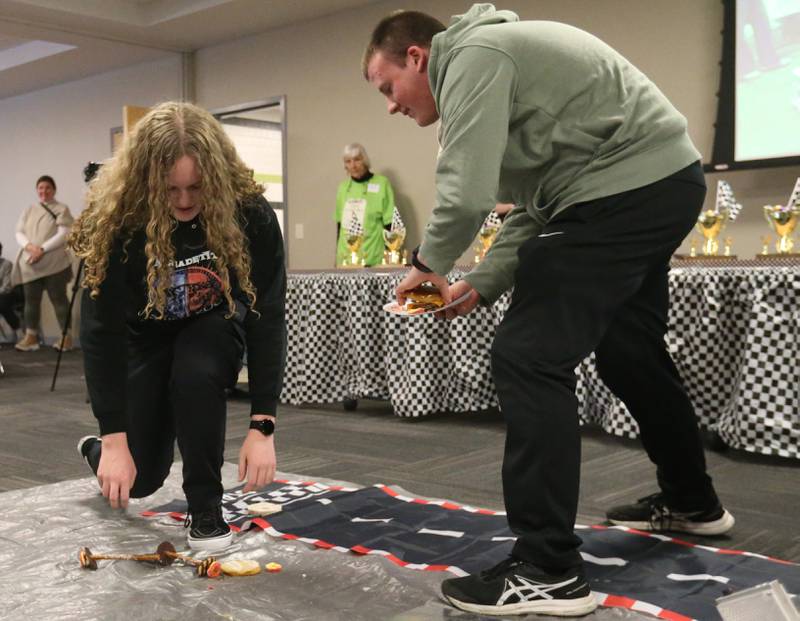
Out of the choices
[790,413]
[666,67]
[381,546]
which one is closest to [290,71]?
[666,67]

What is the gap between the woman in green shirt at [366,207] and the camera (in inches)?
215

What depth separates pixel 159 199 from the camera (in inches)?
59.8

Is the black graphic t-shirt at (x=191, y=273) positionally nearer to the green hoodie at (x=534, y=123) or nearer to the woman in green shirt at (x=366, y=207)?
the green hoodie at (x=534, y=123)

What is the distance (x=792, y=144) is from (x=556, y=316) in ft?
10.2

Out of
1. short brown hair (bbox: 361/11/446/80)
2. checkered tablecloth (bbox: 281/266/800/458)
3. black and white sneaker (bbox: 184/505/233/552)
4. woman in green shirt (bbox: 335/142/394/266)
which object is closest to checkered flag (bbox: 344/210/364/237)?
woman in green shirt (bbox: 335/142/394/266)

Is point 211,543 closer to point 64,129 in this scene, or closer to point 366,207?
point 366,207

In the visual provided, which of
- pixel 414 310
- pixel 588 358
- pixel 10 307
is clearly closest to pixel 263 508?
pixel 414 310

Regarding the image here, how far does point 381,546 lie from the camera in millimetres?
1621

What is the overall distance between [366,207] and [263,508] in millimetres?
3826

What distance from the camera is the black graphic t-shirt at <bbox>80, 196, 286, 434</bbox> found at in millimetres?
1543

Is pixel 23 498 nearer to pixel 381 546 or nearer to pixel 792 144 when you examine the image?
pixel 381 546

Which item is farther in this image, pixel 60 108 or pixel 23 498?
pixel 60 108

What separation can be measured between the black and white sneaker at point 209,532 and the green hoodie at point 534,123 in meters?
0.67

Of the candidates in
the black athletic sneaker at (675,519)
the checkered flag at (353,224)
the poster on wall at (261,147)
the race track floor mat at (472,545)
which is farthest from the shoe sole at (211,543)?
the poster on wall at (261,147)
